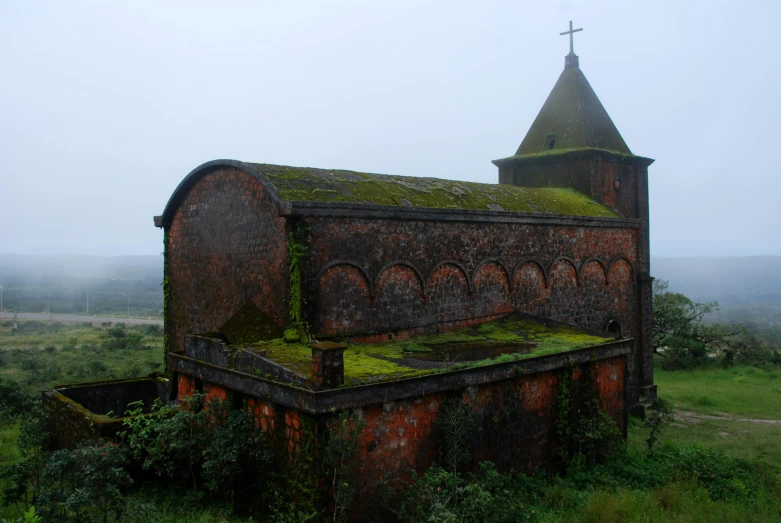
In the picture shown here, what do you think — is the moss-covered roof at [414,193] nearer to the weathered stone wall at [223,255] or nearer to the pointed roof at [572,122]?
the weathered stone wall at [223,255]

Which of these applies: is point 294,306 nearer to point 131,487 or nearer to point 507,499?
point 131,487

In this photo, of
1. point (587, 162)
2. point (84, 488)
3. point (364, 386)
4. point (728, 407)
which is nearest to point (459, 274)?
point (364, 386)

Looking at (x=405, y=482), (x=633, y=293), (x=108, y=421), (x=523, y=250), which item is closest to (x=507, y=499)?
(x=405, y=482)

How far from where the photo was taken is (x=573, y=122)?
63.2 ft

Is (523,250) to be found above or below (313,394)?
above

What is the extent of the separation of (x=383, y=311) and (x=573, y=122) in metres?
11.0

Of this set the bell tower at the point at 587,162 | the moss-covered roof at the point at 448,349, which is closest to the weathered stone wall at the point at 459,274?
the moss-covered roof at the point at 448,349

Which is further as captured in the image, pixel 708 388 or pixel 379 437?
pixel 708 388

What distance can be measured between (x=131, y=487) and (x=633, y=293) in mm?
14310

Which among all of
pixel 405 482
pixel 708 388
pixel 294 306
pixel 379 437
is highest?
pixel 294 306

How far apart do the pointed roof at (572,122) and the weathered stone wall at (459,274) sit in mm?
3249

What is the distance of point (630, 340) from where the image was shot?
40.4 feet

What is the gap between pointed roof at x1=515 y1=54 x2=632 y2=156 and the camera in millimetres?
18938

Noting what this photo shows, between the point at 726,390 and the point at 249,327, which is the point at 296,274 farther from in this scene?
the point at 726,390
